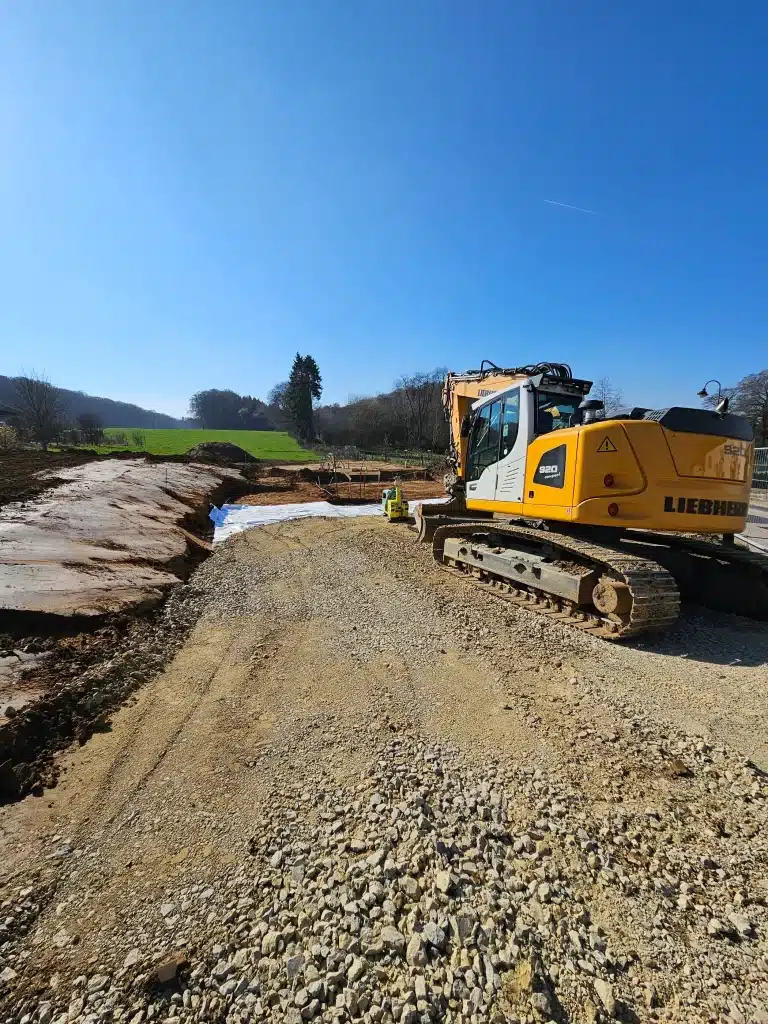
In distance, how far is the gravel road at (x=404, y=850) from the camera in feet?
5.77

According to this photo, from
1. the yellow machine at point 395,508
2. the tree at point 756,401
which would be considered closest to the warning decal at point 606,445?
the yellow machine at point 395,508

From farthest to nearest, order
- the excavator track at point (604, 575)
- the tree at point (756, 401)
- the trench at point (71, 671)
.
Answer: the tree at point (756, 401) < the excavator track at point (604, 575) < the trench at point (71, 671)

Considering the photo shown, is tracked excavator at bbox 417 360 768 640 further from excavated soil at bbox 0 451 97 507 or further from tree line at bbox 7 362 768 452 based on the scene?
tree line at bbox 7 362 768 452

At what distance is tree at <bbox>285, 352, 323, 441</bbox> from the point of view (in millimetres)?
65312

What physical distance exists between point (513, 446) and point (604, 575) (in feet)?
7.64

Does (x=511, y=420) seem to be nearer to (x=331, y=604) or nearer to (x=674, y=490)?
(x=674, y=490)

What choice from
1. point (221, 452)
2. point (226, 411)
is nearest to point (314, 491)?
point (221, 452)

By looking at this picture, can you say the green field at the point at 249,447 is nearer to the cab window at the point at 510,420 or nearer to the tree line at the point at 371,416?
the tree line at the point at 371,416

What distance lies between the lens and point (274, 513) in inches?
616

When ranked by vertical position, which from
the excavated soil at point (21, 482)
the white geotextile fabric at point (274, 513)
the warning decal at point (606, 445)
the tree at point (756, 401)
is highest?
the tree at point (756, 401)

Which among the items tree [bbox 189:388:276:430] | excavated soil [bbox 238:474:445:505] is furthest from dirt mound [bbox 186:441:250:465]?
tree [bbox 189:388:276:430]

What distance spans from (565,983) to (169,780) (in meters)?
2.43

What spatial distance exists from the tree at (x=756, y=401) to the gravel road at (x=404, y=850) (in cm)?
3571

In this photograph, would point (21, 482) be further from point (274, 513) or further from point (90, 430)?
point (90, 430)
